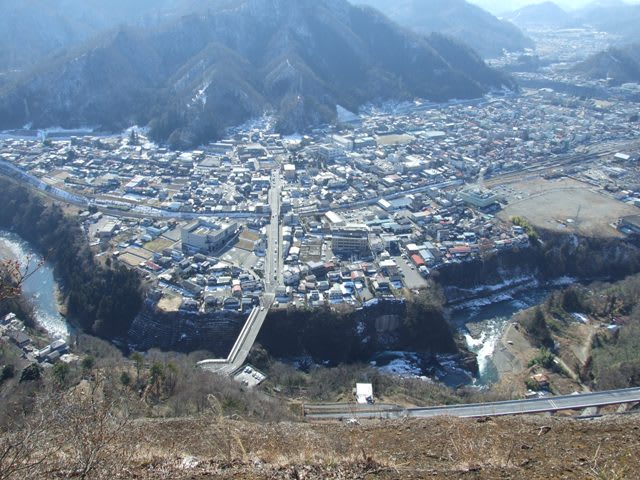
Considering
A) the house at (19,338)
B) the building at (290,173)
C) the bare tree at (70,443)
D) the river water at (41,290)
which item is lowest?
the river water at (41,290)

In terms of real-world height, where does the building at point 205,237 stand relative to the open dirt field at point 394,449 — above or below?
below

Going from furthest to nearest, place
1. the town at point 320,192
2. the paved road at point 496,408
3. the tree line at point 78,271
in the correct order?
the town at point 320,192, the tree line at point 78,271, the paved road at point 496,408

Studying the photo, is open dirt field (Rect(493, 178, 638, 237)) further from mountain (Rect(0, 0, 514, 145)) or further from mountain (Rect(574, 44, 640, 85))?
mountain (Rect(574, 44, 640, 85))

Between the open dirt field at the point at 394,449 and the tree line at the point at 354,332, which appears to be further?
the tree line at the point at 354,332

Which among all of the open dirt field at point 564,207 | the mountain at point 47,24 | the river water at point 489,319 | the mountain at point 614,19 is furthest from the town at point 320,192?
the mountain at point 614,19

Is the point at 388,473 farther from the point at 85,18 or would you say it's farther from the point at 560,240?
A: the point at 85,18

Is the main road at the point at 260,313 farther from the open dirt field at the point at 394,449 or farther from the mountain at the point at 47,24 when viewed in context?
the mountain at the point at 47,24

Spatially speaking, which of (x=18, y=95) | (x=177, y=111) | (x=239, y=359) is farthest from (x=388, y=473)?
(x=18, y=95)
